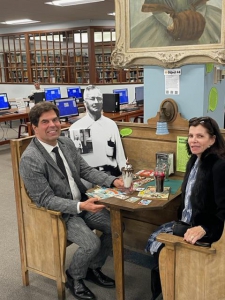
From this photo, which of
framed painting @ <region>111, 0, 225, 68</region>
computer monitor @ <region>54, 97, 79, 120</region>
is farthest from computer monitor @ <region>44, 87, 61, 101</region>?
framed painting @ <region>111, 0, 225, 68</region>

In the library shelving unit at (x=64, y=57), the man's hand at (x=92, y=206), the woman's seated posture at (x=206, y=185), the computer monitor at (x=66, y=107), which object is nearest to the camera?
the woman's seated posture at (x=206, y=185)

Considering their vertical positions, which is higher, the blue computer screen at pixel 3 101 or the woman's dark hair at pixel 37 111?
the woman's dark hair at pixel 37 111

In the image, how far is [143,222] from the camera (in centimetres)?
279

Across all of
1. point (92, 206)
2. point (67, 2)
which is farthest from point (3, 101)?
point (92, 206)

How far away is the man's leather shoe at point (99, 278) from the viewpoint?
240 cm

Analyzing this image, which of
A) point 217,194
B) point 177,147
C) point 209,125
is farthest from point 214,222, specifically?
point 177,147

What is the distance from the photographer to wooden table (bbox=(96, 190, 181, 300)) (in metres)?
1.89

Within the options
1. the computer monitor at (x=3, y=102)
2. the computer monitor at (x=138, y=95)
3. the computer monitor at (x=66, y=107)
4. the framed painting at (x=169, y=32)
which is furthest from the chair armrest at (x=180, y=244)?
the computer monitor at (x=3, y=102)

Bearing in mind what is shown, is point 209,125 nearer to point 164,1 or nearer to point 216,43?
A: point 216,43

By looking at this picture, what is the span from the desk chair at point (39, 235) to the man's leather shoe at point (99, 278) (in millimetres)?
275

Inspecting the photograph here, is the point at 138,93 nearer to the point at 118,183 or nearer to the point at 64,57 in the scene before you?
the point at 64,57

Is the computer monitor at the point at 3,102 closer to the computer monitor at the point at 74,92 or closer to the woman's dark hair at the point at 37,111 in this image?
the computer monitor at the point at 74,92

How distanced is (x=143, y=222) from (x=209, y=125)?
1.24 metres

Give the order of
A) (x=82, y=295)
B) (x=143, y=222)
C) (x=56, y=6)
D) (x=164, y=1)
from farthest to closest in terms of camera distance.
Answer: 1. (x=56, y=6)
2. (x=143, y=222)
3. (x=164, y=1)
4. (x=82, y=295)
